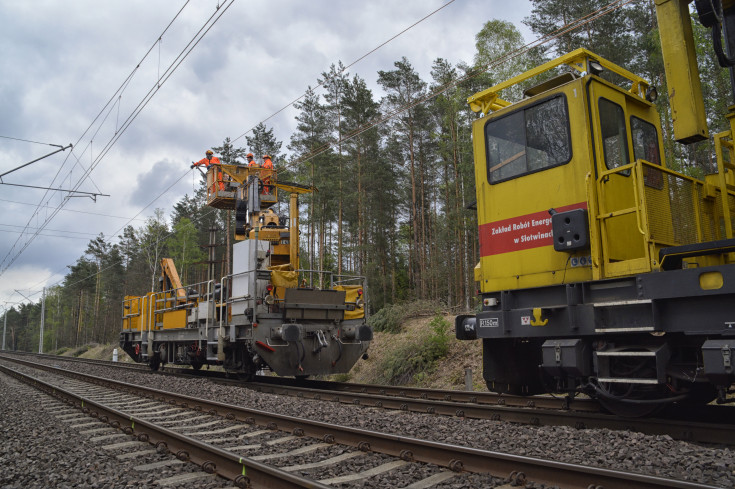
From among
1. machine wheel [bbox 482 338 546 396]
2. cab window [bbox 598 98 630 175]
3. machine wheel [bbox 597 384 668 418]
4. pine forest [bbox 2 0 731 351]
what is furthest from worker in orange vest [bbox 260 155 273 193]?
machine wheel [bbox 597 384 668 418]

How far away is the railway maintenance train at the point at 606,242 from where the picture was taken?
4332 mm

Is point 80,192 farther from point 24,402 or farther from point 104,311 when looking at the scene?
point 104,311

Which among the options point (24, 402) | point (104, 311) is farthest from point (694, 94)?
point (104, 311)

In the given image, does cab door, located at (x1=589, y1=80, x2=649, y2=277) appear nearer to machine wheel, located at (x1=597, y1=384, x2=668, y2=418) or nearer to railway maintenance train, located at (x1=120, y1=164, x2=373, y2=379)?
machine wheel, located at (x1=597, y1=384, x2=668, y2=418)

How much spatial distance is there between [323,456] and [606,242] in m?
3.37

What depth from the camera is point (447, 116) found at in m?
25.8

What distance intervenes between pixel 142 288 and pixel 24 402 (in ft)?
133

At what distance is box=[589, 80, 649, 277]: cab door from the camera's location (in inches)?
190

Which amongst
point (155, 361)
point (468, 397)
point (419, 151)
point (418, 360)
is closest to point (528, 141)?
point (468, 397)

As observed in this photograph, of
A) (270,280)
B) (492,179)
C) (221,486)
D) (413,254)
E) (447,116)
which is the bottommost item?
(221,486)

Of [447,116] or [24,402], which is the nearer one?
[24,402]

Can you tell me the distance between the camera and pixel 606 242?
15.8 ft

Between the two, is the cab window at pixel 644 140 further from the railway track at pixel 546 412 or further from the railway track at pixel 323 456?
the railway track at pixel 323 456

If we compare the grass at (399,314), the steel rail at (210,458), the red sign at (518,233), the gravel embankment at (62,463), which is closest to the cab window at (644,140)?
the red sign at (518,233)
